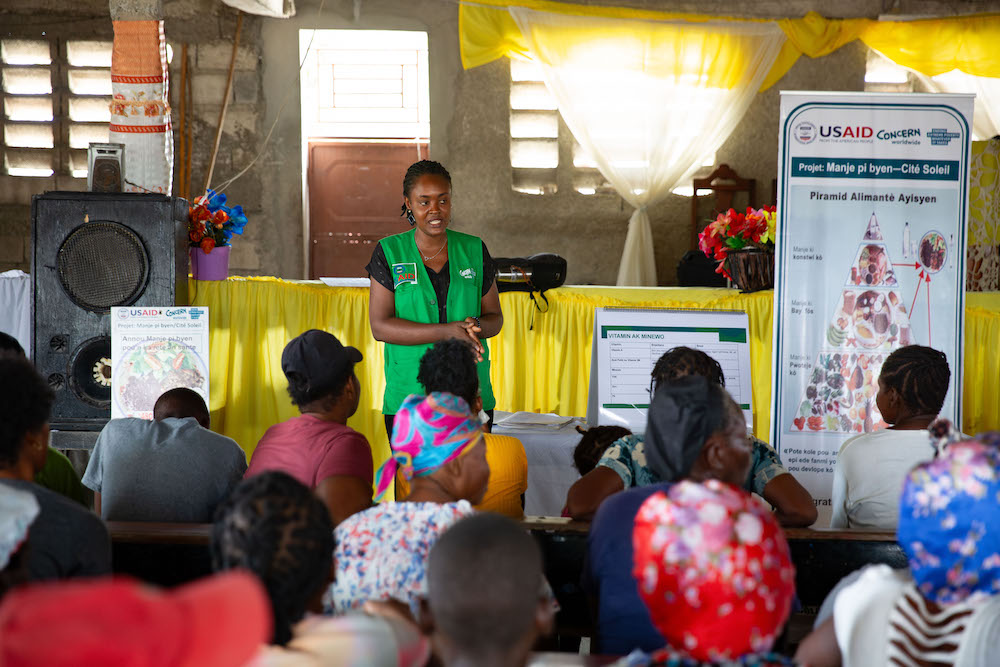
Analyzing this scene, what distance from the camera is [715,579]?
1.26 meters

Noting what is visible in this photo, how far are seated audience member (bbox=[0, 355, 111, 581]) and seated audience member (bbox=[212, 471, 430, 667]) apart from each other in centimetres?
35

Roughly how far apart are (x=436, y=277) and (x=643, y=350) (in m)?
1.40

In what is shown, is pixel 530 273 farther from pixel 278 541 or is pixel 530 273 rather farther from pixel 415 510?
pixel 278 541

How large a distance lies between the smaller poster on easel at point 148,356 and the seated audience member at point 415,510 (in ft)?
7.82

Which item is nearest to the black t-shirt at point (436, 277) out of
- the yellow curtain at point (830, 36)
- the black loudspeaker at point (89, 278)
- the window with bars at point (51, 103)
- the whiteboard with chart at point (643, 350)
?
the whiteboard with chart at point (643, 350)

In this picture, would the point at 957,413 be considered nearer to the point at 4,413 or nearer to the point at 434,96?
the point at 4,413

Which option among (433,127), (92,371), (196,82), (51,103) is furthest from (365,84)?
(92,371)

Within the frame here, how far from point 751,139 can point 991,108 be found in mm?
1997

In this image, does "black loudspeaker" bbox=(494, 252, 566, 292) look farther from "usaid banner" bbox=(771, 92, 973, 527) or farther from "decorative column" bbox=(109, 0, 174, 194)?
"decorative column" bbox=(109, 0, 174, 194)

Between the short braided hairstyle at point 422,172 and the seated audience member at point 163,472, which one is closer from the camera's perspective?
the seated audience member at point 163,472

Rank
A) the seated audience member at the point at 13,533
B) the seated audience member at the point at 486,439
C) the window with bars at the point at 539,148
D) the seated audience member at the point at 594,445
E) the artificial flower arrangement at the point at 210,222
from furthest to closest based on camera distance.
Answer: the window with bars at the point at 539,148, the artificial flower arrangement at the point at 210,222, the seated audience member at the point at 594,445, the seated audience member at the point at 486,439, the seated audience member at the point at 13,533

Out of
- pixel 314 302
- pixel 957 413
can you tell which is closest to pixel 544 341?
pixel 314 302

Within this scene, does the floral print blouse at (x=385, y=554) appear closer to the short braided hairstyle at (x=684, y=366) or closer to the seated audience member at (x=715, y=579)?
the seated audience member at (x=715, y=579)

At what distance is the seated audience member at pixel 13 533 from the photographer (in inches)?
53.5
